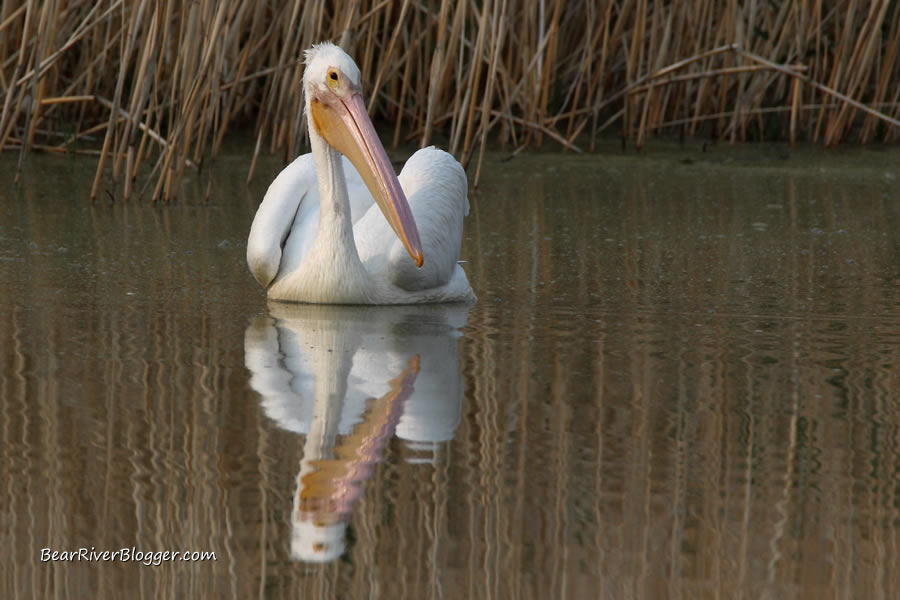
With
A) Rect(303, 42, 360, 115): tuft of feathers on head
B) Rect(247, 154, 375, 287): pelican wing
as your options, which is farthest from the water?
Rect(303, 42, 360, 115): tuft of feathers on head

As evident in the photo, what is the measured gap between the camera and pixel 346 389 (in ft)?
10.4

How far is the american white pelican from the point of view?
4.17 meters

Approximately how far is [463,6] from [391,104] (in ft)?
9.21

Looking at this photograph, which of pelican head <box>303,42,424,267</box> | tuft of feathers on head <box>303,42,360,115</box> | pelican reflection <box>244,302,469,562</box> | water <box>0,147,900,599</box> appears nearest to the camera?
water <box>0,147,900,599</box>

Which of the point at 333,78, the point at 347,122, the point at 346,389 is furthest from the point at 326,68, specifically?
the point at 346,389

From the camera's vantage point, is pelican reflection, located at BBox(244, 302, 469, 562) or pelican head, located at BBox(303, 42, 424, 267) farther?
pelican head, located at BBox(303, 42, 424, 267)

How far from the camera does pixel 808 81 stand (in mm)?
7984

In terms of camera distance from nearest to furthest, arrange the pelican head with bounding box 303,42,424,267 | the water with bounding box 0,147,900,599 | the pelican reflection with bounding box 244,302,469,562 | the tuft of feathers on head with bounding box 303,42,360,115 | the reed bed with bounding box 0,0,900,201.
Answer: the water with bounding box 0,147,900,599 < the pelican reflection with bounding box 244,302,469,562 < the pelican head with bounding box 303,42,424,267 < the tuft of feathers on head with bounding box 303,42,360,115 < the reed bed with bounding box 0,0,900,201

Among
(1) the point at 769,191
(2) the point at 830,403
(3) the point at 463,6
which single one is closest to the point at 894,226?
(1) the point at 769,191

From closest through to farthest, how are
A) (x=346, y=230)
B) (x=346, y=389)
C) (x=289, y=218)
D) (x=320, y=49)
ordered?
(x=346, y=389) < (x=346, y=230) < (x=320, y=49) < (x=289, y=218)

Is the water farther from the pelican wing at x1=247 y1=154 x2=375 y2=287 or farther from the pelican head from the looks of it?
the pelican head

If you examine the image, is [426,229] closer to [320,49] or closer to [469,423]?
[320,49]

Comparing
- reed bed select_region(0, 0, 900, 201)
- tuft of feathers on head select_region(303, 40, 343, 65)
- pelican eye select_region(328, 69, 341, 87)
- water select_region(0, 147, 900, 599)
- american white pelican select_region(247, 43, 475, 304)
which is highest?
reed bed select_region(0, 0, 900, 201)

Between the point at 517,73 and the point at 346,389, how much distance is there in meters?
5.42
